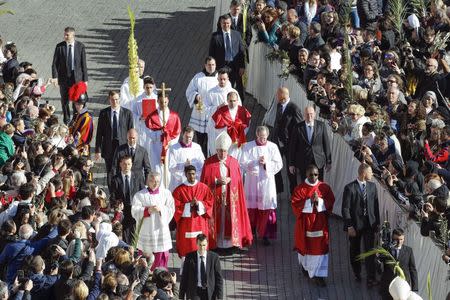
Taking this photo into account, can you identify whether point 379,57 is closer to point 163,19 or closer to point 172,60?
point 172,60

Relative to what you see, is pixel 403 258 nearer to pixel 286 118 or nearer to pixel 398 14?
pixel 286 118

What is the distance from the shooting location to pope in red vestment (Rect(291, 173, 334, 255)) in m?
21.9

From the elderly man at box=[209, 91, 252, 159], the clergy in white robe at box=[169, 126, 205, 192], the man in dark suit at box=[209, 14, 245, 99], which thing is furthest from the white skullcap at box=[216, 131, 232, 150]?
the man in dark suit at box=[209, 14, 245, 99]

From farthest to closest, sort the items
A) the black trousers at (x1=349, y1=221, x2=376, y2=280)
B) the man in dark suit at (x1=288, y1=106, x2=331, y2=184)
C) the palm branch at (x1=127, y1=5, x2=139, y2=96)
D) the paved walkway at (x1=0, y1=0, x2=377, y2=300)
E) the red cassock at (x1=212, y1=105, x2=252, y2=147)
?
the palm branch at (x1=127, y1=5, x2=139, y2=96)
the red cassock at (x1=212, y1=105, x2=252, y2=147)
the man in dark suit at (x1=288, y1=106, x2=331, y2=184)
the paved walkway at (x1=0, y1=0, x2=377, y2=300)
the black trousers at (x1=349, y1=221, x2=376, y2=280)

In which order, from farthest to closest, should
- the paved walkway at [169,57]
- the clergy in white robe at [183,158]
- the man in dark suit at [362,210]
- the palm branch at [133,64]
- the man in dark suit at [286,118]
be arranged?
the palm branch at [133,64]
the man in dark suit at [286,118]
the clergy in white robe at [183,158]
the paved walkway at [169,57]
the man in dark suit at [362,210]

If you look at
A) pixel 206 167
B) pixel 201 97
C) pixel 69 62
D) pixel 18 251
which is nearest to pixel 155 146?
pixel 201 97

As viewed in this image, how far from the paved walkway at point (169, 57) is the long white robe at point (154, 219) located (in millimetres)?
706

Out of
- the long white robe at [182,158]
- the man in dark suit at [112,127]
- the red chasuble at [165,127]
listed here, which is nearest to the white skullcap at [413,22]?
the red chasuble at [165,127]

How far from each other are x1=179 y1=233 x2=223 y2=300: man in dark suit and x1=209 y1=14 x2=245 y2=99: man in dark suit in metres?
7.75

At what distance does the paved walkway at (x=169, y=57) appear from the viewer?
2191 cm

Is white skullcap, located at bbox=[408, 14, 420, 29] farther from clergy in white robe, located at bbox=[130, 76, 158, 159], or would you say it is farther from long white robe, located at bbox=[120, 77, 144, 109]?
clergy in white robe, located at bbox=[130, 76, 158, 159]

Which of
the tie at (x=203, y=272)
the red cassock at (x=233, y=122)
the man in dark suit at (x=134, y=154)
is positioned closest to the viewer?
the tie at (x=203, y=272)

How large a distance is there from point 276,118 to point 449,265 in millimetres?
5775

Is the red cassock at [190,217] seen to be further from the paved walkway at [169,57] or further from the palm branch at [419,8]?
the palm branch at [419,8]
